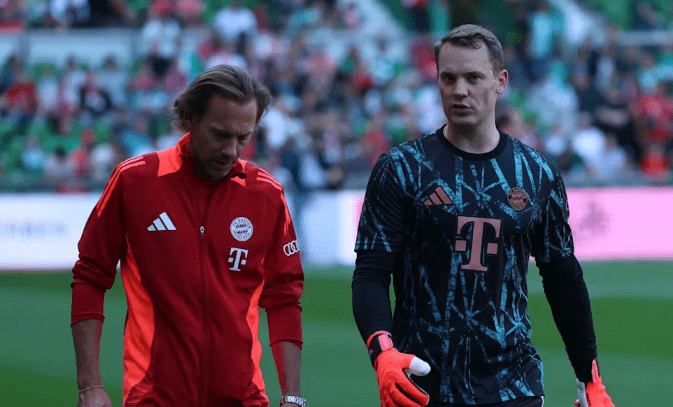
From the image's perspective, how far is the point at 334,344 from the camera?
10.8m

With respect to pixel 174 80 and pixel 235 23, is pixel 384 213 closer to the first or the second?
pixel 174 80

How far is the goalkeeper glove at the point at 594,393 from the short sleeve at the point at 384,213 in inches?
38.0

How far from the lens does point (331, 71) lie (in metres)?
20.7

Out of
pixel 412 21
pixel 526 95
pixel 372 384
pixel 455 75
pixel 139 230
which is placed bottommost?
pixel 372 384

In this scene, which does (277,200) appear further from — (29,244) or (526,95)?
(526,95)

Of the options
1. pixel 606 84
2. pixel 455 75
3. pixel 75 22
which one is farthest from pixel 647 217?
pixel 455 75

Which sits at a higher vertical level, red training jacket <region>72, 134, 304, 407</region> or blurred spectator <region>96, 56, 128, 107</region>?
blurred spectator <region>96, 56, 128, 107</region>

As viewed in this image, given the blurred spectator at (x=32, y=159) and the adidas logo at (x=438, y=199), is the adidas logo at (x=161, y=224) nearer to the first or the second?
the adidas logo at (x=438, y=199)

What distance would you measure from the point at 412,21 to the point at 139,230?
2003 cm

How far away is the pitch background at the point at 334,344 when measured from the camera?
8.80 metres

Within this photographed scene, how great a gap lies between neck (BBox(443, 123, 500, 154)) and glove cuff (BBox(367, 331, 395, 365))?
30.7 inches

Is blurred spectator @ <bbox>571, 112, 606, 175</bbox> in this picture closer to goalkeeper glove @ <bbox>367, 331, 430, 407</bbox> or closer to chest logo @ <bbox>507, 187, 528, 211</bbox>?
chest logo @ <bbox>507, 187, 528, 211</bbox>

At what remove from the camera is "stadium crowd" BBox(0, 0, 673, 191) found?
18.5 m

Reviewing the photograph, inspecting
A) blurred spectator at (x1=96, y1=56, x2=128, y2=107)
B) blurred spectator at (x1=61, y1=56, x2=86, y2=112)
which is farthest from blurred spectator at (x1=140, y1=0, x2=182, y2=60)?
blurred spectator at (x1=61, y1=56, x2=86, y2=112)
